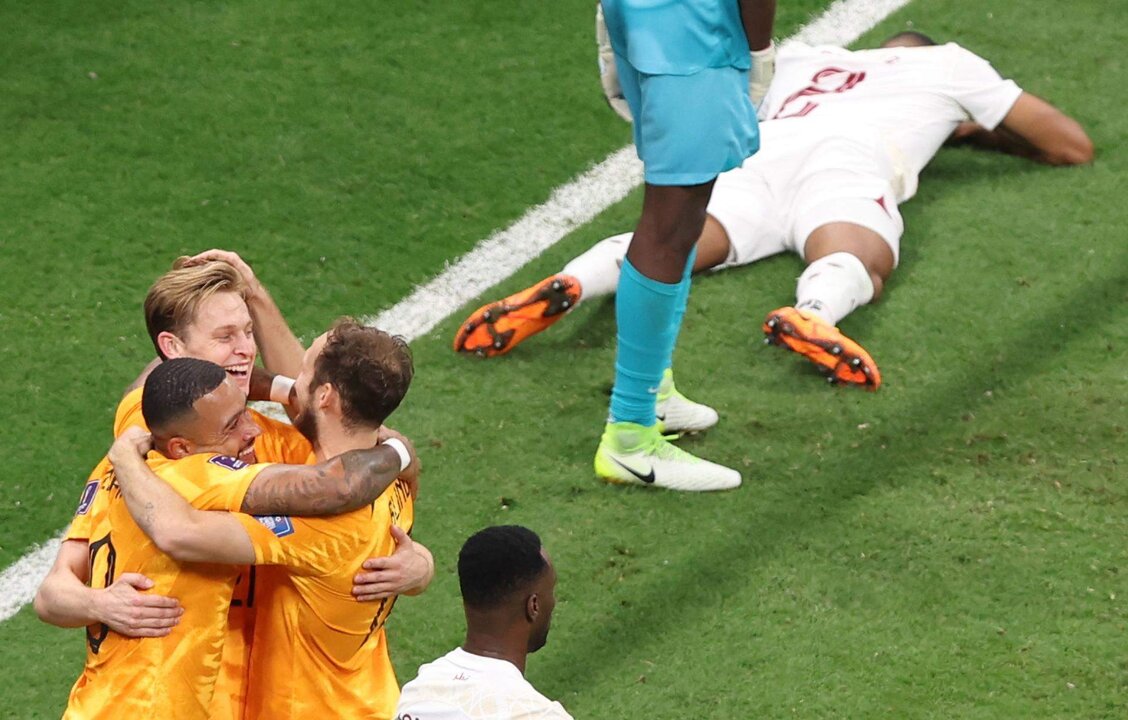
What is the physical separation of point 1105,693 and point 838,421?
1.16 meters

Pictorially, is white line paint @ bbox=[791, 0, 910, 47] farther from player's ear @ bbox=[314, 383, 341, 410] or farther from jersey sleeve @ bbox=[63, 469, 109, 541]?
jersey sleeve @ bbox=[63, 469, 109, 541]

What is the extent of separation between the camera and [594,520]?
384 cm

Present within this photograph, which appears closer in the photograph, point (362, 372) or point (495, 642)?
point (495, 642)

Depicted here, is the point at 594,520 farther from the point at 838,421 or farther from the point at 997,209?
the point at 997,209

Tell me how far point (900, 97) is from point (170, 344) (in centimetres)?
330

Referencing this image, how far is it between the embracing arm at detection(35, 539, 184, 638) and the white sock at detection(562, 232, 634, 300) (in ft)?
7.42

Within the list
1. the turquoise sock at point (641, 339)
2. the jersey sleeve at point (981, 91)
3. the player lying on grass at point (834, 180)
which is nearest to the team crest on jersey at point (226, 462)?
the turquoise sock at point (641, 339)

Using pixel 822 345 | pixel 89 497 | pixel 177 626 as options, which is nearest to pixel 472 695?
pixel 177 626

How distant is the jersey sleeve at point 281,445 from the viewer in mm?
2625

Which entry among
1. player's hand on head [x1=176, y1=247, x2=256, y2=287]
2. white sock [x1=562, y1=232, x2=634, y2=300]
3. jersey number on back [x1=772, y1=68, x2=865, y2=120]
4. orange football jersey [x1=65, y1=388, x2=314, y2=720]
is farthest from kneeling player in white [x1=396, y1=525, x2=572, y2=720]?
jersey number on back [x1=772, y1=68, x2=865, y2=120]

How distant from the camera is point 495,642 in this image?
7.16 ft

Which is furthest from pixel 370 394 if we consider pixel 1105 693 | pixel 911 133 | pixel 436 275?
pixel 911 133

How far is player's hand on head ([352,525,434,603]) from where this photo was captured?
247cm

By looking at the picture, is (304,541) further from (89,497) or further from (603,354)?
(603,354)
